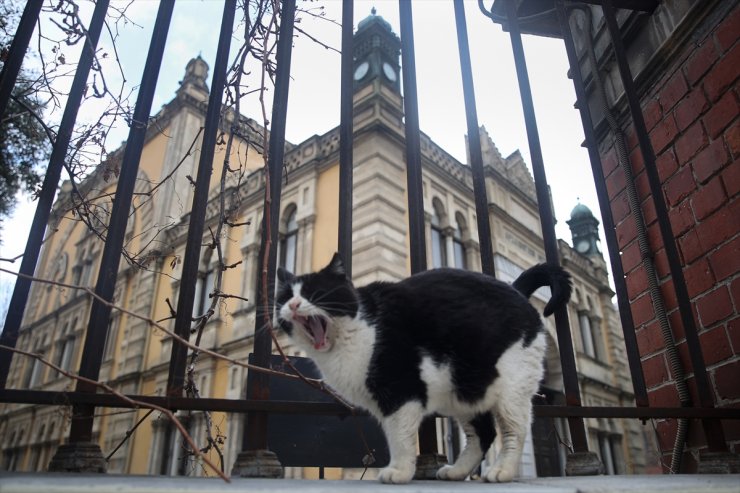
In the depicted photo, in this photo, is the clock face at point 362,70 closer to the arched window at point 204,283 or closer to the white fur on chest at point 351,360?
the arched window at point 204,283

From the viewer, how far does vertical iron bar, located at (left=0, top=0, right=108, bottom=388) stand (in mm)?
1207

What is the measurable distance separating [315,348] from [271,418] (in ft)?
3.25

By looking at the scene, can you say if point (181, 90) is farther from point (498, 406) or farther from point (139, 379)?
point (498, 406)

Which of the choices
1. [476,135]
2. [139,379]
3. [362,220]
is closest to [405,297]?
[476,135]

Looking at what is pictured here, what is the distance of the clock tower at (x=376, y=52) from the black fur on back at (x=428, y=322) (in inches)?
424

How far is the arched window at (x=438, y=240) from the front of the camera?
1116 centimetres

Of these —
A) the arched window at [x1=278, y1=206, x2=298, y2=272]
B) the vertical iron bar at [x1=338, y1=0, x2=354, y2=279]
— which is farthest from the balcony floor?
the arched window at [x1=278, y1=206, x2=298, y2=272]

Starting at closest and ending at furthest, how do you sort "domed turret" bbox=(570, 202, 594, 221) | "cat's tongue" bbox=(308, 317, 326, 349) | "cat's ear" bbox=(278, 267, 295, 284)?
1. "cat's tongue" bbox=(308, 317, 326, 349)
2. "cat's ear" bbox=(278, 267, 295, 284)
3. "domed turret" bbox=(570, 202, 594, 221)

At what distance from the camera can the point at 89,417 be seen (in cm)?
120

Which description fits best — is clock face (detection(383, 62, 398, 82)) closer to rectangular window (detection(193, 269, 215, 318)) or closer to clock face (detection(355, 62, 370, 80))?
clock face (detection(355, 62, 370, 80))

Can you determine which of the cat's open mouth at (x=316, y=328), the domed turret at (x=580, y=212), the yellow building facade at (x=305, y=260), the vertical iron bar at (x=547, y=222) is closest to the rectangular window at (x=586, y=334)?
the yellow building facade at (x=305, y=260)

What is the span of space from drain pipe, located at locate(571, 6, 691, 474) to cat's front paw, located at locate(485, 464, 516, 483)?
825mm

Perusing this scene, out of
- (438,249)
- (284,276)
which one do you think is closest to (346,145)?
(284,276)

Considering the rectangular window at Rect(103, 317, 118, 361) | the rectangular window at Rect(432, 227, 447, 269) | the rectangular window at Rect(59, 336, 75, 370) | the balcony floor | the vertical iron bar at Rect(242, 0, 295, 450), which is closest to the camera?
the balcony floor
